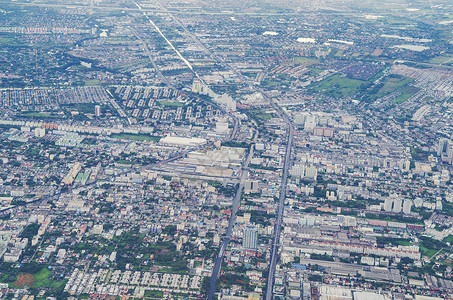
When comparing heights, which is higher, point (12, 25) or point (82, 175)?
point (82, 175)

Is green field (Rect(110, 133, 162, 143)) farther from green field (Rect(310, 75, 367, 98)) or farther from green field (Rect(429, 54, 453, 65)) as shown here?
green field (Rect(429, 54, 453, 65))

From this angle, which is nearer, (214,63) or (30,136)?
(30,136)

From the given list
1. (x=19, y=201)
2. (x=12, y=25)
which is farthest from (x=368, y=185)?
(x=12, y=25)

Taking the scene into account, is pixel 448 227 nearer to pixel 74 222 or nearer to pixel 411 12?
pixel 74 222

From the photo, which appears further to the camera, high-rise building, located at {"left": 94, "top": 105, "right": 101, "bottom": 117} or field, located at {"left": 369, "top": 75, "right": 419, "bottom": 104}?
field, located at {"left": 369, "top": 75, "right": 419, "bottom": 104}

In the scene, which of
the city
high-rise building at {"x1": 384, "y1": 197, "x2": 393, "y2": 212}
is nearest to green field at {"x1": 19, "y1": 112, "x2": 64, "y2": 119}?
the city

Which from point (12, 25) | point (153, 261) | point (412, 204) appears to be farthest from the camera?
point (12, 25)

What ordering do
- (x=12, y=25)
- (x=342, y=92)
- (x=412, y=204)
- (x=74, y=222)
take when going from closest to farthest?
(x=74, y=222) < (x=412, y=204) < (x=342, y=92) < (x=12, y=25)

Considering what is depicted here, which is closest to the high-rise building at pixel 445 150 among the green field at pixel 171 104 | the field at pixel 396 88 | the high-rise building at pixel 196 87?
the field at pixel 396 88

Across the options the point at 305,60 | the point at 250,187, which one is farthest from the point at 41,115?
the point at 305,60
